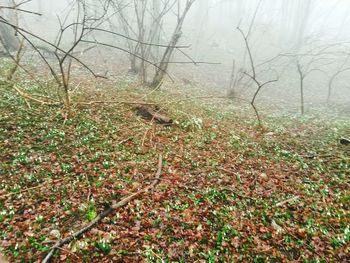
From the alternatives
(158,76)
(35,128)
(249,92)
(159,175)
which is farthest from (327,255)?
(249,92)

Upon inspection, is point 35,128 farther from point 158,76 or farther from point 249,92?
point 249,92

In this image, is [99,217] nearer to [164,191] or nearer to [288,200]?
[164,191]

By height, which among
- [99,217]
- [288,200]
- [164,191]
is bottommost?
[288,200]

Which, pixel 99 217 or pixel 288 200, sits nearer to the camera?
pixel 99 217

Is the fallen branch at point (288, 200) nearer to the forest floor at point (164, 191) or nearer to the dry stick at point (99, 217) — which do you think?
the forest floor at point (164, 191)

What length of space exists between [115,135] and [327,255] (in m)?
4.96

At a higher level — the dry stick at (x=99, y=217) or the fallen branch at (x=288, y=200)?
the dry stick at (x=99, y=217)

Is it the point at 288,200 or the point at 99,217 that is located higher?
the point at 99,217

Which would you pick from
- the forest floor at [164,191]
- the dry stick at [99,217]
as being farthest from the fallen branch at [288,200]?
the dry stick at [99,217]

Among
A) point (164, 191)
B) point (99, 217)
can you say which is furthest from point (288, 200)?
point (99, 217)

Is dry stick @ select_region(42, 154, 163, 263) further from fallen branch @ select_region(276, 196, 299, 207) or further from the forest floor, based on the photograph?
fallen branch @ select_region(276, 196, 299, 207)

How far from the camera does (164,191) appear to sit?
193 inches

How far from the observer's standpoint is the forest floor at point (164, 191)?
371 centimetres

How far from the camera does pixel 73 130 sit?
6.47 metres
